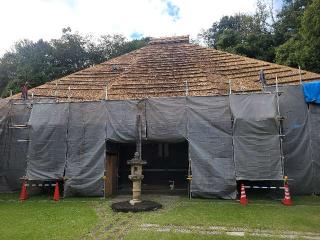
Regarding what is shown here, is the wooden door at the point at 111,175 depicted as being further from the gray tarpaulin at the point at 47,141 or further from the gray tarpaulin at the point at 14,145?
the gray tarpaulin at the point at 14,145

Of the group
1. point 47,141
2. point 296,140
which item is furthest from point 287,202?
point 47,141

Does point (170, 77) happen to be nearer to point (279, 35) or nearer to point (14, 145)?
point (14, 145)

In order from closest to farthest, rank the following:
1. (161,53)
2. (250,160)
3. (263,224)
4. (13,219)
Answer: (263,224) < (13,219) < (250,160) < (161,53)

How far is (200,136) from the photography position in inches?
452

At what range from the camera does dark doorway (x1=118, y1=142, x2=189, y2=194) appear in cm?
1491

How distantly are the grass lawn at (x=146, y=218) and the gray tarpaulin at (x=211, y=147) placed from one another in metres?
0.63

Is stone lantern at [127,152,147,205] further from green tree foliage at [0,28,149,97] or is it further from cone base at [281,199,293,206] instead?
green tree foliage at [0,28,149,97]

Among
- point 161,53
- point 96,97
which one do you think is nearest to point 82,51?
point 161,53

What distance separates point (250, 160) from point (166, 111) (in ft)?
11.9

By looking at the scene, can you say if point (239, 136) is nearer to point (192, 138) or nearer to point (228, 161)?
point (228, 161)

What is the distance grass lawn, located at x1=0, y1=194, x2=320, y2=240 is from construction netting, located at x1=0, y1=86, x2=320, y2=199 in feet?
3.28

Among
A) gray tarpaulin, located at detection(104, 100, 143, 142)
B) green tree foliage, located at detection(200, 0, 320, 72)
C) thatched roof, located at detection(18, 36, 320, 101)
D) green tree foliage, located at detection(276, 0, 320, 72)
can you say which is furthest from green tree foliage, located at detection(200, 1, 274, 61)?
gray tarpaulin, located at detection(104, 100, 143, 142)

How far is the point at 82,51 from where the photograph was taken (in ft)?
115

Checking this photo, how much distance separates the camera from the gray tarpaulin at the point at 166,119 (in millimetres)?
11711
